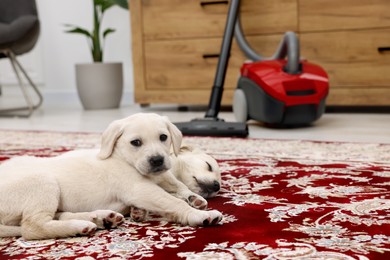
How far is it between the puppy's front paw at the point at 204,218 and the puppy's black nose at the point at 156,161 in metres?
0.13

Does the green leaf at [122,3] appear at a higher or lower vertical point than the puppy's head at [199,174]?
higher

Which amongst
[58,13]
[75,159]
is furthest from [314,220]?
[58,13]

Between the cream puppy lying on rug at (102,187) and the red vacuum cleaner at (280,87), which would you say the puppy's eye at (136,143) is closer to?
the cream puppy lying on rug at (102,187)

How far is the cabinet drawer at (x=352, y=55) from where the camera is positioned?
3.23 metres

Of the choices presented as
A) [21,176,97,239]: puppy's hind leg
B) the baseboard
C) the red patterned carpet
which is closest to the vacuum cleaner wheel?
the red patterned carpet

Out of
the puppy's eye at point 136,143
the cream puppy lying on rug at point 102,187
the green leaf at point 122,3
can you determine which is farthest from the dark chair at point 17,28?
the puppy's eye at point 136,143

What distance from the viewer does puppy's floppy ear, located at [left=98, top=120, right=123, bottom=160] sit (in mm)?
1289

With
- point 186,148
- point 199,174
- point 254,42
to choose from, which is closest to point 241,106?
point 254,42

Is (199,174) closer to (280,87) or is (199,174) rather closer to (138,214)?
(138,214)

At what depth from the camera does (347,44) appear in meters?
3.30

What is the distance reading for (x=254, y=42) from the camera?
3539 millimetres

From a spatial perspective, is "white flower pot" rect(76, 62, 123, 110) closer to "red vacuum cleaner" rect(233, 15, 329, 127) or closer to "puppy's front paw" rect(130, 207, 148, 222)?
"red vacuum cleaner" rect(233, 15, 329, 127)

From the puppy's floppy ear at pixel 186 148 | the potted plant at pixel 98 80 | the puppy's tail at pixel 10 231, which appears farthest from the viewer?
the potted plant at pixel 98 80

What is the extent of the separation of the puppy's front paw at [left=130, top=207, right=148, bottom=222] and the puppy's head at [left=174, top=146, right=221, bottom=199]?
20cm
